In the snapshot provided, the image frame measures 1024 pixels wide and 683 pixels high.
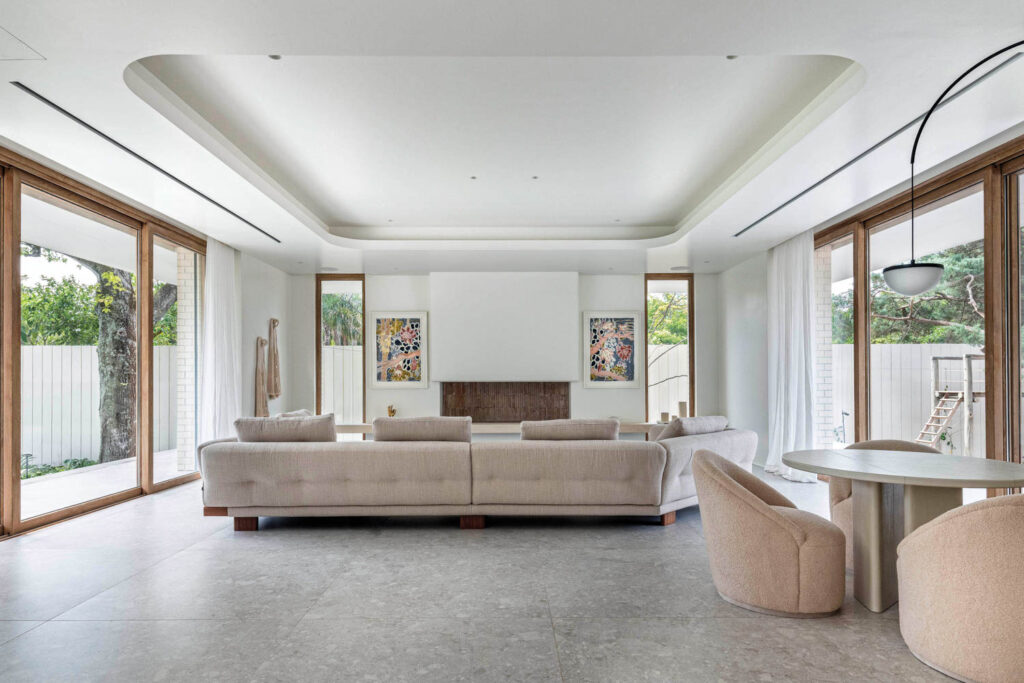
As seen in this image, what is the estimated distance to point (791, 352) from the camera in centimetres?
660

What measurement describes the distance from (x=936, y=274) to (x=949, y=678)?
1719mm

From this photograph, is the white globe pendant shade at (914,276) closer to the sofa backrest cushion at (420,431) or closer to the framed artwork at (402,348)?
the sofa backrest cushion at (420,431)

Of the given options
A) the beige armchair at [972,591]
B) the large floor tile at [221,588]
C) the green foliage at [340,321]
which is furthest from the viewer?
the green foliage at [340,321]

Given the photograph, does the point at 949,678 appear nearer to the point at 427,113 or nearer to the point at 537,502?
the point at 537,502

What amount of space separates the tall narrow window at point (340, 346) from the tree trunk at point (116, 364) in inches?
148

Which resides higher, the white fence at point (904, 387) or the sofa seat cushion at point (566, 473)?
the white fence at point (904, 387)

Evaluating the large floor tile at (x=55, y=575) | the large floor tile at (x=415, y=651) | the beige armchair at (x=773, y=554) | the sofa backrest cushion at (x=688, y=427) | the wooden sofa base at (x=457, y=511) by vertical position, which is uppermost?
the sofa backrest cushion at (x=688, y=427)

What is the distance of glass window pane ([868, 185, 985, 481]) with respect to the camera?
174 inches

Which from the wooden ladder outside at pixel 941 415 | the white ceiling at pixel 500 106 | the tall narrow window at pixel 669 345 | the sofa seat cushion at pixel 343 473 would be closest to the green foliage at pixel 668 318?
the tall narrow window at pixel 669 345

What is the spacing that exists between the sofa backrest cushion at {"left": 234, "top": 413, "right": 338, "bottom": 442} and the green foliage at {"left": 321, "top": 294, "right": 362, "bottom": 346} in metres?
4.89

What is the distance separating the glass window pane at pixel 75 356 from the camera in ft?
14.8

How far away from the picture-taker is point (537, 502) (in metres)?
4.39

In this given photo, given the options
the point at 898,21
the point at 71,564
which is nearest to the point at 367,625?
the point at 71,564

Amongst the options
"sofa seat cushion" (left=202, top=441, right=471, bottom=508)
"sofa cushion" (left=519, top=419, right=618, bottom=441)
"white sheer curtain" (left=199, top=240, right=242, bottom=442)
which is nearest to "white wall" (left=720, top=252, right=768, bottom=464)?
"sofa cushion" (left=519, top=419, right=618, bottom=441)
